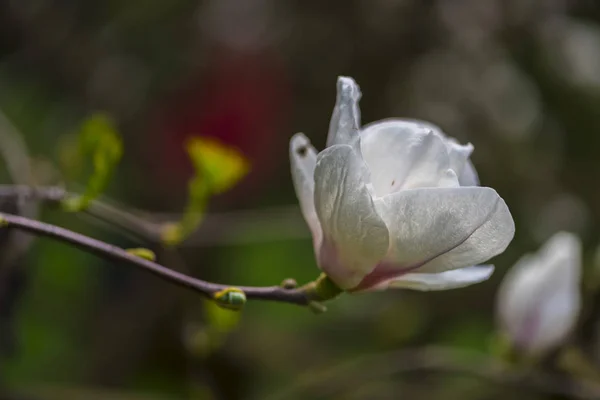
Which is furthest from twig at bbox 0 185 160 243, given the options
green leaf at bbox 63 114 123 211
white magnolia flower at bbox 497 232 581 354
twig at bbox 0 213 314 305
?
white magnolia flower at bbox 497 232 581 354

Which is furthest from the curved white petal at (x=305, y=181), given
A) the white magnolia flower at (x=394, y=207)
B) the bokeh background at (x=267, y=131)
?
the bokeh background at (x=267, y=131)

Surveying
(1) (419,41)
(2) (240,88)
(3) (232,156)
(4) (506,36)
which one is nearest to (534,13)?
(4) (506,36)

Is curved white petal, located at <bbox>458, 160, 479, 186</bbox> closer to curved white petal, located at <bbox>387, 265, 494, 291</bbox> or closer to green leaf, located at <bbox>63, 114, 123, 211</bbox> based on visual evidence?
curved white petal, located at <bbox>387, 265, 494, 291</bbox>

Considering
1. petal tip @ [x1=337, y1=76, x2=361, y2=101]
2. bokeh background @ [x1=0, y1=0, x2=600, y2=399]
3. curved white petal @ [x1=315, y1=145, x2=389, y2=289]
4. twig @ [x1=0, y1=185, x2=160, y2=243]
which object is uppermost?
bokeh background @ [x1=0, y1=0, x2=600, y2=399]

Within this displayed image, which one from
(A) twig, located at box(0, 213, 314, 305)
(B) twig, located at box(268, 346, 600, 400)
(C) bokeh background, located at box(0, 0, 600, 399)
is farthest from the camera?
(C) bokeh background, located at box(0, 0, 600, 399)

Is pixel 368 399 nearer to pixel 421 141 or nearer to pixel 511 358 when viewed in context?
pixel 511 358

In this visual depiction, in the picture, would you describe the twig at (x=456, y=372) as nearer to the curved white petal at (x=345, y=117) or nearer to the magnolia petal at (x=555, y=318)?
the magnolia petal at (x=555, y=318)
